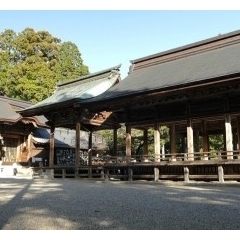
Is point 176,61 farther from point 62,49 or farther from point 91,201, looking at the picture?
point 62,49

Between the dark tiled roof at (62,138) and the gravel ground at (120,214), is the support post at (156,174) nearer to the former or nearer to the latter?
the gravel ground at (120,214)

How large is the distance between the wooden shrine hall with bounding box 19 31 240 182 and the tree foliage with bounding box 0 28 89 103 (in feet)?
53.9

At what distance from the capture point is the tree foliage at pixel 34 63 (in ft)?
129

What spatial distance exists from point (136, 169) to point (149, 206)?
34.5 feet

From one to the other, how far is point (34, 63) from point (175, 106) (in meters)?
27.7

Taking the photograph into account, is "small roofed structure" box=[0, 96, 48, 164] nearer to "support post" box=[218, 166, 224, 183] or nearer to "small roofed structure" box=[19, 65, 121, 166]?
"small roofed structure" box=[19, 65, 121, 166]

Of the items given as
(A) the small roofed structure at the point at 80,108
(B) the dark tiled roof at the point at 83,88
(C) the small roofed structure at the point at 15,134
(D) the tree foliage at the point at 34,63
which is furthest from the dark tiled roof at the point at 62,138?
(D) the tree foliage at the point at 34,63

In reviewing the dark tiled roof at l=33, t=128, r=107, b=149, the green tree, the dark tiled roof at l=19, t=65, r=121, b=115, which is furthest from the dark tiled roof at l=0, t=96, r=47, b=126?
the green tree

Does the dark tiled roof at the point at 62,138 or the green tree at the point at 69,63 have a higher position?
the green tree at the point at 69,63

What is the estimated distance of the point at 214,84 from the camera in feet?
46.0

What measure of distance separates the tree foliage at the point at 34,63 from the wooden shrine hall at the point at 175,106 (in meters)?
16.4

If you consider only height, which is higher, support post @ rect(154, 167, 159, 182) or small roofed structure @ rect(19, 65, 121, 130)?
small roofed structure @ rect(19, 65, 121, 130)

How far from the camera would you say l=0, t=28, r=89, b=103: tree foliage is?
129 ft
